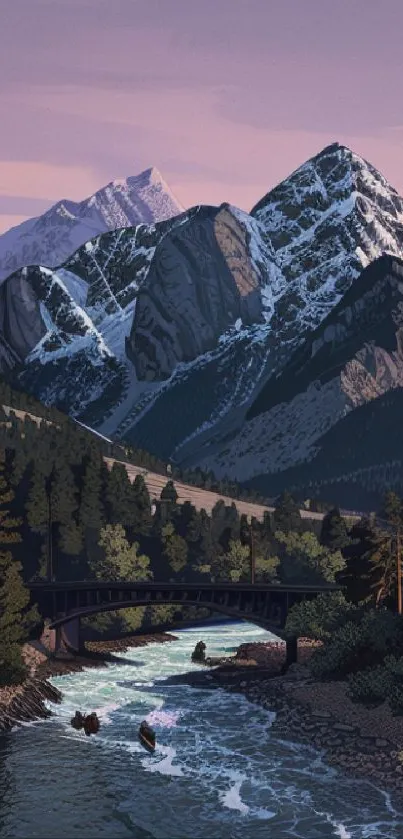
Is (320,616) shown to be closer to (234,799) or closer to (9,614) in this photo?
(9,614)

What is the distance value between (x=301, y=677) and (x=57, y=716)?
107 ft

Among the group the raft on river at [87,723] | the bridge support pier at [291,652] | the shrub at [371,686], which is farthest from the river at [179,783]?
the bridge support pier at [291,652]

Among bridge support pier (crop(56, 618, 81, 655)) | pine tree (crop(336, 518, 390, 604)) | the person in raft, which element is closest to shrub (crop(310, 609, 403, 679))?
pine tree (crop(336, 518, 390, 604))

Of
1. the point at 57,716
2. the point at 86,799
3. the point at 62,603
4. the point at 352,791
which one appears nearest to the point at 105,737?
the point at 57,716

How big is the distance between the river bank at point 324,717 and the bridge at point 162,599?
7.76m

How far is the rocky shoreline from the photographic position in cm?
11012

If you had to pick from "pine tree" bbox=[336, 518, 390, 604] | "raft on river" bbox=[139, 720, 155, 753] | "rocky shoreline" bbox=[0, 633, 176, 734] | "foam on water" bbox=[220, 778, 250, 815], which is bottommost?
"foam on water" bbox=[220, 778, 250, 815]

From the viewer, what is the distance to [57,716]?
112m

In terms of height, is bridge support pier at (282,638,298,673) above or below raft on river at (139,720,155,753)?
above

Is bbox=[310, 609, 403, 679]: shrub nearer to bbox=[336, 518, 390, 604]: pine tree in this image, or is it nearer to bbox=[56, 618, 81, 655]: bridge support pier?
bbox=[336, 518, 390, 604]: pine tree

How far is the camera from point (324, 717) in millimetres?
106688

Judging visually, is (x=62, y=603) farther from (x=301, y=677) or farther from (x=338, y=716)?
(x=338, y=716)

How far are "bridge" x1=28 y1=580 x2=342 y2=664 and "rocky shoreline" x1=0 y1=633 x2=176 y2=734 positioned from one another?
4629 mm

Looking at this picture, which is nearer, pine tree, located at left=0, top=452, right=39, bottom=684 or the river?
the river
